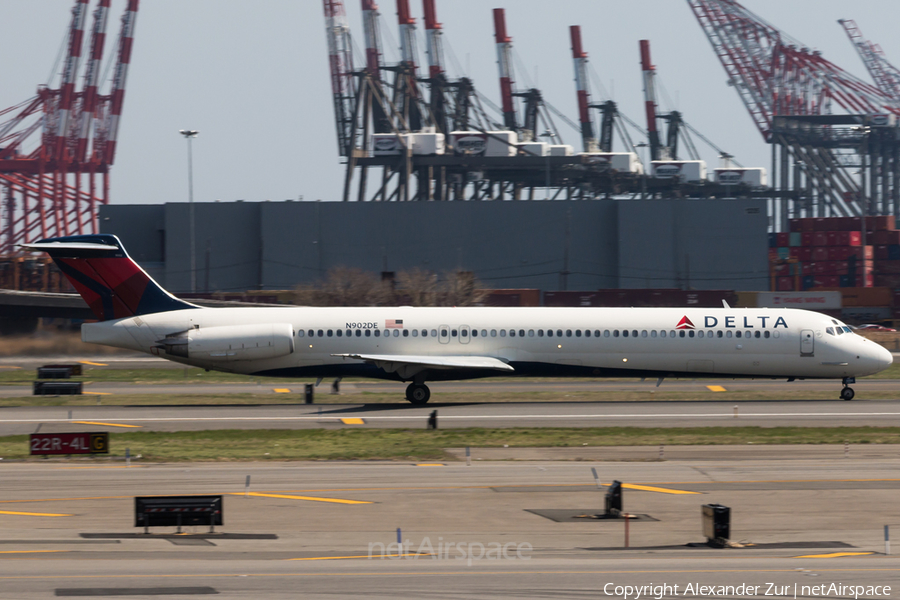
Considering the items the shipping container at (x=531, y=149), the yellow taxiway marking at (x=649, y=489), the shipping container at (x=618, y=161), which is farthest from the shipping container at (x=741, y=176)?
the yellow taxiway marking at (x=649, y=489)

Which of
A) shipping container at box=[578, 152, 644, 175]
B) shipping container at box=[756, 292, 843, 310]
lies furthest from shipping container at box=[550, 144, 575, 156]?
shipping container at box=[756, 292, 843, 310]

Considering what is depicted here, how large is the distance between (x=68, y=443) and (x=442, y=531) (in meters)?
12.8

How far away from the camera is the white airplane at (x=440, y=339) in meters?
37.9

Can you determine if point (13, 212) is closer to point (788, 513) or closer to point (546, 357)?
point (546, 357)

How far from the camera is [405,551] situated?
1620 centimetres

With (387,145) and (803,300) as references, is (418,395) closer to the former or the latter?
(803,300)

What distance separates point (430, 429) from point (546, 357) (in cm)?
886

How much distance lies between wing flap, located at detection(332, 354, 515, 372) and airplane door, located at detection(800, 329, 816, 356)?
11.8m

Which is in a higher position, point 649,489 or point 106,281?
point 106,281

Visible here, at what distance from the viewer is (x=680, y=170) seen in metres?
153

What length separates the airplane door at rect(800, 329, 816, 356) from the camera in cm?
3897

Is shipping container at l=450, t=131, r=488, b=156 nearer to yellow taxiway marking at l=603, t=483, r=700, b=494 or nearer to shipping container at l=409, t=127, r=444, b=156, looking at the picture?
shipping container at l=409, t=127, r=444, b=156

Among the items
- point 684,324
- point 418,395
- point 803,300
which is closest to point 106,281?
point 418,395

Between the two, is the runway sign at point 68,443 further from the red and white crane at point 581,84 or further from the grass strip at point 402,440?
the red and white crane at point 581,84
